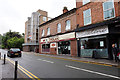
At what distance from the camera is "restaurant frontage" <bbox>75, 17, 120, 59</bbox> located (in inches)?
395

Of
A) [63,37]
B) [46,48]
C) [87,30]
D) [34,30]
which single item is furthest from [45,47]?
[34,30]

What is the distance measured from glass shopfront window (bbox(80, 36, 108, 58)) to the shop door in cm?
306

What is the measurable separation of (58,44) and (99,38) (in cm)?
887

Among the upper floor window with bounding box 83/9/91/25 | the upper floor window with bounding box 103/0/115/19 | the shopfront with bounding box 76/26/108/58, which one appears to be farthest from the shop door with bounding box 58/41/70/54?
the upper floor window with bounding box 103/0/115/19

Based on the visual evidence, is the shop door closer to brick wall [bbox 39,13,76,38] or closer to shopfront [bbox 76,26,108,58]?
brick wall [bbox 39,13,76,38]

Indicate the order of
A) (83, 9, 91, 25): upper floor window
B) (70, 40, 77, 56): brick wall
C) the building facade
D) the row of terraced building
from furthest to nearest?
1. the building facade
2. (70, 40, 77, 56): brick wall
3. (83, 9, 91, 25): upper floor window
4. the row of terraced building

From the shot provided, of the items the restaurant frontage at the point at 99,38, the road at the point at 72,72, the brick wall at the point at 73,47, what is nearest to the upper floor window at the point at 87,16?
the restaurant frontage at the point at 99,38

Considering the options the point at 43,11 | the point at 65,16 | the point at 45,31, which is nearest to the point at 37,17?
the point at 43,11

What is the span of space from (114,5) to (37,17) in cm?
3300

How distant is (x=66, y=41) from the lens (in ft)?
53.4

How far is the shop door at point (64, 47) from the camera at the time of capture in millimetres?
15841

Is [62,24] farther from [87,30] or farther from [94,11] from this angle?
[94,11]

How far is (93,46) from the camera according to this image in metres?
12.1

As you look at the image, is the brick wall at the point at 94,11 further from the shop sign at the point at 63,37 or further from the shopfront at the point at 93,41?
the shop sign at the point at 63,37
